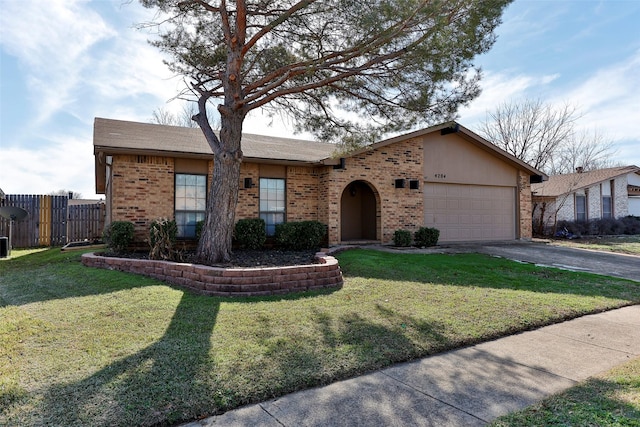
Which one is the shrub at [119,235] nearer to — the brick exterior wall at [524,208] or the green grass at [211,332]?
the green grass at [211,332]

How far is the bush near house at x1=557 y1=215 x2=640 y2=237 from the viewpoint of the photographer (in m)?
20.6

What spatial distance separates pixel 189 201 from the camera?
1132 centimetres

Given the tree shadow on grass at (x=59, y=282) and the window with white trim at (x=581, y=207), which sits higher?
the window with white trim at (x=581, y=207)

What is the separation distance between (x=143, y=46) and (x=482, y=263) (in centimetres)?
1051

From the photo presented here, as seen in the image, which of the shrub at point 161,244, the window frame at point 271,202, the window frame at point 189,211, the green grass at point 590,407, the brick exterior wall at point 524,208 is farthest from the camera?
the brick exterior wall at point 524,208

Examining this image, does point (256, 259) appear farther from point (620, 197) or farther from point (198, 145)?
point (620, 197)

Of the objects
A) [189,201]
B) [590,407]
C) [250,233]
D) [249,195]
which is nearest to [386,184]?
[249,195]

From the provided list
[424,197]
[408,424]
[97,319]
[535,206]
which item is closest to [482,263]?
[424,197]

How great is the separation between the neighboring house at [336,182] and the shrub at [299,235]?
1.98 feet

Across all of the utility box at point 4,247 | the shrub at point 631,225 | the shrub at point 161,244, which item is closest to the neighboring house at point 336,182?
the shrub at point 161,244

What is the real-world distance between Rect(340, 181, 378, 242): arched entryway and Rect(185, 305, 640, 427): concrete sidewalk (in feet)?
33.3

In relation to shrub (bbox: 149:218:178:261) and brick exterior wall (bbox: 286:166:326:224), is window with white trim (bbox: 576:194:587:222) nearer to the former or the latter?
brick exterior wall (bbox: 286:166:326:224)

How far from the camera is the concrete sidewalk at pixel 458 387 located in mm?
2957

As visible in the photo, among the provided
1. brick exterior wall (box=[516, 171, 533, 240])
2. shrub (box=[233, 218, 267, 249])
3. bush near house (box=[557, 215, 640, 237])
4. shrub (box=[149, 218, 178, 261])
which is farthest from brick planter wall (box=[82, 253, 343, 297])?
bush near house (box=[557, 215, 640, 237])
